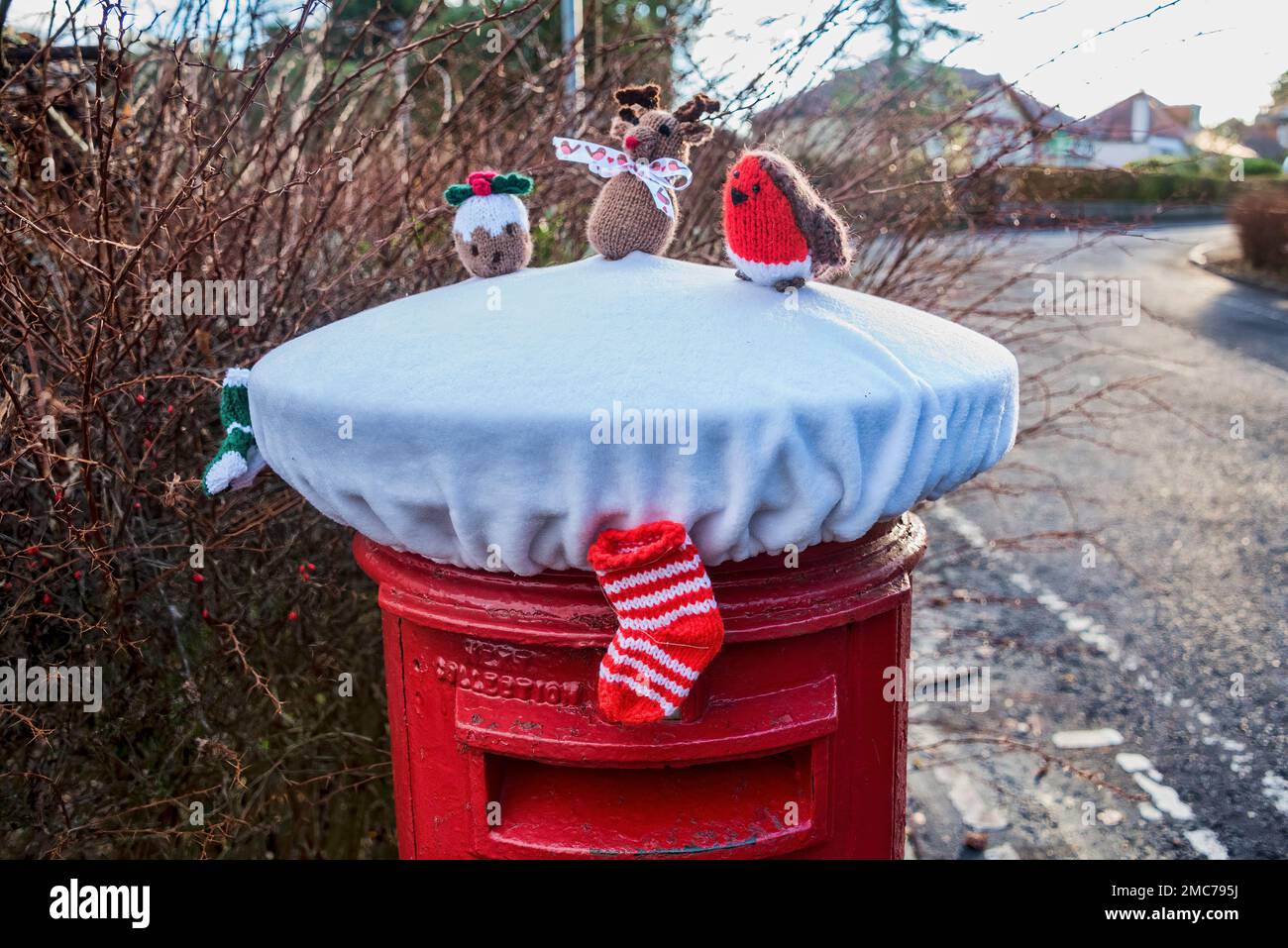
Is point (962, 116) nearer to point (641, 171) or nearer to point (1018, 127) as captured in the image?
point (1018, 127)

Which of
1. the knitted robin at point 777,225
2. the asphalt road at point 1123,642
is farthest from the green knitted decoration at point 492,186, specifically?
the asphalt road at point 1123,642

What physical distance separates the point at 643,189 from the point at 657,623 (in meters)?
0.70

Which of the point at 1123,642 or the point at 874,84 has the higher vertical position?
the point at 874,84

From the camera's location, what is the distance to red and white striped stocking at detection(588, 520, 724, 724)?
1.31m

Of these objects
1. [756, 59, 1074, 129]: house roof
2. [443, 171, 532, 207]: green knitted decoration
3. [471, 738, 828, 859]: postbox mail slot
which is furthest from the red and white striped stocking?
[756, 59, 1074, 129]: house roof

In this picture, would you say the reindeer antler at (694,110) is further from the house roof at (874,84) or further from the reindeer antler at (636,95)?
the house roof at (874,84)

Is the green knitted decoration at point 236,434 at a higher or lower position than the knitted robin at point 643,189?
lower

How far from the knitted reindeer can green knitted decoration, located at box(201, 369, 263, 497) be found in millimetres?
571

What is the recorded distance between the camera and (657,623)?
1.32 m

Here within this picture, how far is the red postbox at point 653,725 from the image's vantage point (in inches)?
57.4

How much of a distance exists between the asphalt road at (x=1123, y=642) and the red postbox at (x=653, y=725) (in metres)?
1.30

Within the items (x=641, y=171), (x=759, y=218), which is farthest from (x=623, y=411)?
(x=641, y=171)
